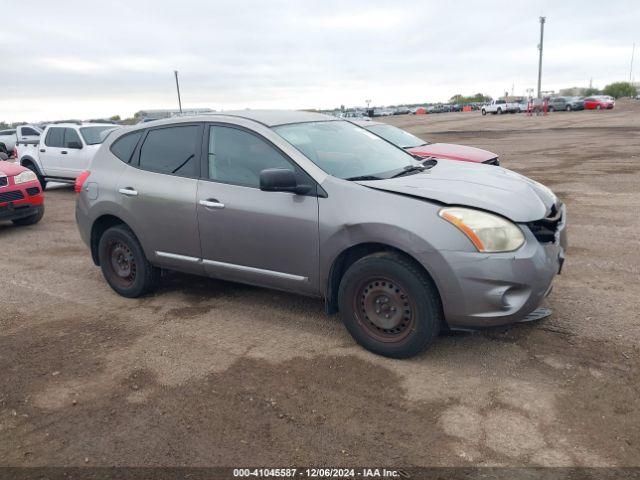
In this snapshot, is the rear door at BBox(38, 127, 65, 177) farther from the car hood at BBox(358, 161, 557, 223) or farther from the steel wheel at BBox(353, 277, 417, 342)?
the steel wheel at BBox(353, 277, 417, 342)

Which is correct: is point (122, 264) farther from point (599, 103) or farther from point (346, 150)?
point (599, 103)

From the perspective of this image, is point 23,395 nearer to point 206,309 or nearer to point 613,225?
point 206,309

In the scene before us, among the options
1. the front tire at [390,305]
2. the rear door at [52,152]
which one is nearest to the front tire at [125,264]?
the front tire at [390,305]

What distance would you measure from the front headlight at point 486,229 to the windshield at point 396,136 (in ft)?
20.2

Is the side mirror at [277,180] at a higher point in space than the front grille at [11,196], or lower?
higher

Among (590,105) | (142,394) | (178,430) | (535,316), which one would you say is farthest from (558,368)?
(590,105)

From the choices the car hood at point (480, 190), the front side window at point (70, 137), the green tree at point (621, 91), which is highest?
the green tree at point (621, 91)

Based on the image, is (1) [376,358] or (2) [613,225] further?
(2) [613,225]

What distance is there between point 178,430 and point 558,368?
2.52 m

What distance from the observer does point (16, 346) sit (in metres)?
4.57

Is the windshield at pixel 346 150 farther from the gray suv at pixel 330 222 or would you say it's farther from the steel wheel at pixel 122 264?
the steel wheel at pixel 122 264

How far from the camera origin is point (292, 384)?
3783mm

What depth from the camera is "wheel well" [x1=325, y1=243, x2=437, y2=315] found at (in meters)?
4.03

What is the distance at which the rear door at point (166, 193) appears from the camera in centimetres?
491
